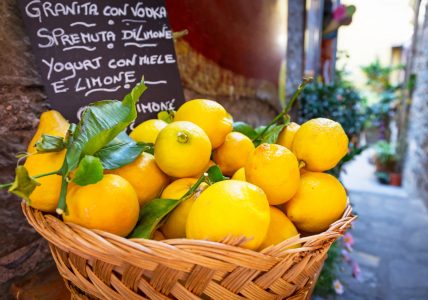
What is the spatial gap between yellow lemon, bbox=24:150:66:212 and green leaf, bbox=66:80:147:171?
0.14 ft

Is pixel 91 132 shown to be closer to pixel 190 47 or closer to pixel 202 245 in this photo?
pixel 202 245

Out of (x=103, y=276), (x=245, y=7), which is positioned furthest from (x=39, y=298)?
(x=245, y=7)

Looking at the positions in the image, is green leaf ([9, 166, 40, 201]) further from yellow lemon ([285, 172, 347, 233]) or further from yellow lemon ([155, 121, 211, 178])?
yellow lemon ([285, 172, 347, 233])

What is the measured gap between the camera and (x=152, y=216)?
0.62 metres

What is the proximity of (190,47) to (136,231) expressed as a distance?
3.10 feet

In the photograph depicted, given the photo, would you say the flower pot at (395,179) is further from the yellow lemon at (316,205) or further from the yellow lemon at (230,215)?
the yellow lemon at (230,215)

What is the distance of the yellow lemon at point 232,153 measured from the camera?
32.3 inches

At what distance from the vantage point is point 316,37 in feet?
9.97

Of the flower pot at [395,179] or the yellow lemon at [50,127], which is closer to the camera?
the yellow lemon at [50,127]

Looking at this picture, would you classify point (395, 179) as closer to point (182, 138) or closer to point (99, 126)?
point (182, 138)

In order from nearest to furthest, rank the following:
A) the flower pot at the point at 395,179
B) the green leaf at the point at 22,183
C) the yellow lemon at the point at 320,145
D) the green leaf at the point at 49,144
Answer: the green leaf at the point at 22,183 < the green leaf at the point at 49,144 < the yellow lemon at the point at 320,145 < the flower pot at the point at 395,179

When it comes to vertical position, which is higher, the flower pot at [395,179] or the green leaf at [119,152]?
the green leaf at [119,152]

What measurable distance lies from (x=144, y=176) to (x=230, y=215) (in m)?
0.23

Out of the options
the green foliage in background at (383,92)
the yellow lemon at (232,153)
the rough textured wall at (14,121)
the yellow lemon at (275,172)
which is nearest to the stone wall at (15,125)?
the rough textured wall at (14,121)
